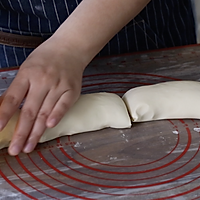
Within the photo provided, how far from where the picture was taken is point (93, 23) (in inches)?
35.5

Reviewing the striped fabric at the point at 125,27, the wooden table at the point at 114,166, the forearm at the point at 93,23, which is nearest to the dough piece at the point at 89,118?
the wooden table at the point at 114,166

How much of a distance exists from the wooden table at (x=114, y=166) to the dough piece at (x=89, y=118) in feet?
0.07

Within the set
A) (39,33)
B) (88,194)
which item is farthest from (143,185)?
(39,33)

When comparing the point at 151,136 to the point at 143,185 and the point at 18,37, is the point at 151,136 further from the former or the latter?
the point at 18,37

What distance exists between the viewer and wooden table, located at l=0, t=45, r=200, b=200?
28.1 inches

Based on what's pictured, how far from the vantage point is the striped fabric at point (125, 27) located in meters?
1.12

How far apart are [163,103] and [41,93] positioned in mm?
331

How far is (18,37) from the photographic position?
1.13 m

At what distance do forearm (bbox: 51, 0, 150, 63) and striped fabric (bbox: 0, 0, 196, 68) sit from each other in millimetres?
239

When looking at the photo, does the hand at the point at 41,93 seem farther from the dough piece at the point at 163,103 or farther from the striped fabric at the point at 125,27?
the striped fabric at the point at 125,27

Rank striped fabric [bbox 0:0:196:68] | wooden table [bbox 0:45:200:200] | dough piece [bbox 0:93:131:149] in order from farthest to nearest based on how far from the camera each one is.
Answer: striped fabric [bbox 0:0:196:68]
dough piece [bbox 0:93:131:149]
wooden table [bbox 0:45:200:200]

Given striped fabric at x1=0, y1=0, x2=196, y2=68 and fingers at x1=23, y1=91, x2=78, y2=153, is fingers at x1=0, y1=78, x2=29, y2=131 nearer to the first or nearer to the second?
fingers at x1=23, y1=91, x2=78, y2=153

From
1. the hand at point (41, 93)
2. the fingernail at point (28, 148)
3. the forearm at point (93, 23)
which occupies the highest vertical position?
the forearm at point (93, 23)

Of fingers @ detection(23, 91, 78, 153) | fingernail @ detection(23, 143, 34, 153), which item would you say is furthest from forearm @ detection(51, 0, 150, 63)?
fingernail @ detection(23, 143, 34, 153)
